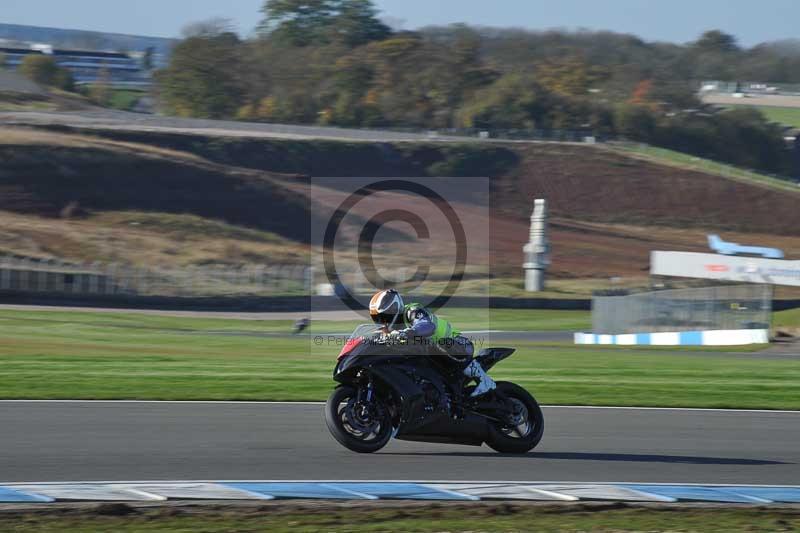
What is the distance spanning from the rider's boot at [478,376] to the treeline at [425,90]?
288 feet

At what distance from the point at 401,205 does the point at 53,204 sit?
69.4ft

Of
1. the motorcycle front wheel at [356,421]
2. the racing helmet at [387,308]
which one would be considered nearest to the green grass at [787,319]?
the motorcycle front wheel at [356,421]

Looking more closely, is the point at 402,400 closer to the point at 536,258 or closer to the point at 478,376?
the point at 478,376

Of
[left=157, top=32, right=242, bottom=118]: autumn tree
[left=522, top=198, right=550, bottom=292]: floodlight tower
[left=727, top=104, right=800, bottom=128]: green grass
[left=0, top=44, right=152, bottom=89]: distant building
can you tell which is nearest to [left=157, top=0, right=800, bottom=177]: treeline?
[left=157, top=32, right=242, bottom=118]: autumn tree

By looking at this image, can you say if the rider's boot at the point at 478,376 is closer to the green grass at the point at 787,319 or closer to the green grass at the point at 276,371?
the green grass at the point at 276,371

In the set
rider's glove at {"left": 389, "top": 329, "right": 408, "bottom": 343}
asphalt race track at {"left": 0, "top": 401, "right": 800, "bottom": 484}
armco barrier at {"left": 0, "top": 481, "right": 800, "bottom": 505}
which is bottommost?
armco barrier at {"left": 0, "top": 481, "right": 800, "bottom": 505}

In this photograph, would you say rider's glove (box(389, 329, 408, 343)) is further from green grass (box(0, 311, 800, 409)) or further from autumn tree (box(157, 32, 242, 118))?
autumn tree (box(157, 32, 242, 118))

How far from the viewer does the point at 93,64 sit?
5906 inches

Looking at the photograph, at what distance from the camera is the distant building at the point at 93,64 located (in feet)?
395

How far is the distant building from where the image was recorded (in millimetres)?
120250

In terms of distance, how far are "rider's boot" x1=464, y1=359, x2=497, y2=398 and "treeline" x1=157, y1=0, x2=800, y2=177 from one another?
87.8m

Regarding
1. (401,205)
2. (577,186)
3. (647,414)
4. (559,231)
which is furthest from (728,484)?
(577,186)

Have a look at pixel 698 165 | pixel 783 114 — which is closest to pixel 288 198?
pixel 698 165

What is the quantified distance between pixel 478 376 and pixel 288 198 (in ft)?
193
